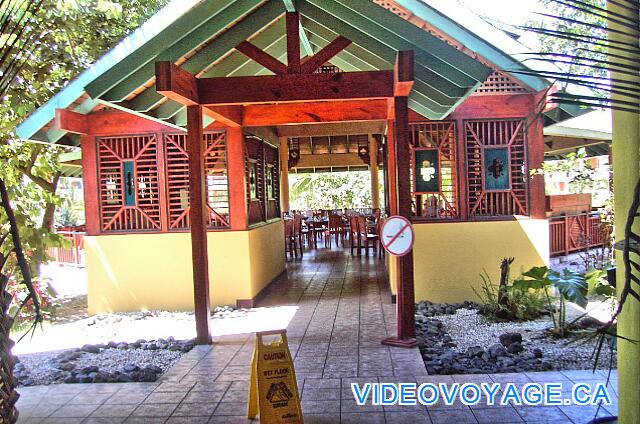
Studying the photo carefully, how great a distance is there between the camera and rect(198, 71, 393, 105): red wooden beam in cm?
609

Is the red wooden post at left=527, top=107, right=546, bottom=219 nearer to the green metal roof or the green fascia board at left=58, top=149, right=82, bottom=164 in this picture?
the green metal roof

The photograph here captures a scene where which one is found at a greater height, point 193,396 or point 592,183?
point 592,183

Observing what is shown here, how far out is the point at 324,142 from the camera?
18.3 meters

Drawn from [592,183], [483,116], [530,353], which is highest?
[483,116]

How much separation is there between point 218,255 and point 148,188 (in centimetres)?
150

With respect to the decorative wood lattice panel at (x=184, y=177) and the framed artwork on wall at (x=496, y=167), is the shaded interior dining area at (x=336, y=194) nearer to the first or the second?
the framed artwork on wall at (x=496, y=167)

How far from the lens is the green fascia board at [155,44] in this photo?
598cm

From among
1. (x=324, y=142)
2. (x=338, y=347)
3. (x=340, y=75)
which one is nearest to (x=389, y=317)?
(x=338, y=347)

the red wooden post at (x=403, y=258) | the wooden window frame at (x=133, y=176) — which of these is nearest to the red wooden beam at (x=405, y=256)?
the red wooden post at (x=403, y=258)

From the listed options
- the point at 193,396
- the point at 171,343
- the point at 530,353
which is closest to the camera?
the point at 193,396

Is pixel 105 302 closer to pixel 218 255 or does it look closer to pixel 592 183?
pixel 218 255

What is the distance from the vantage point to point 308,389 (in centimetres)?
484

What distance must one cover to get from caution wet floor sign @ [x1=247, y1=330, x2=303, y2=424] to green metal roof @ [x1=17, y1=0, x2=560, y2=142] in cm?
342

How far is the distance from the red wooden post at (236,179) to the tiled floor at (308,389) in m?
2.04
